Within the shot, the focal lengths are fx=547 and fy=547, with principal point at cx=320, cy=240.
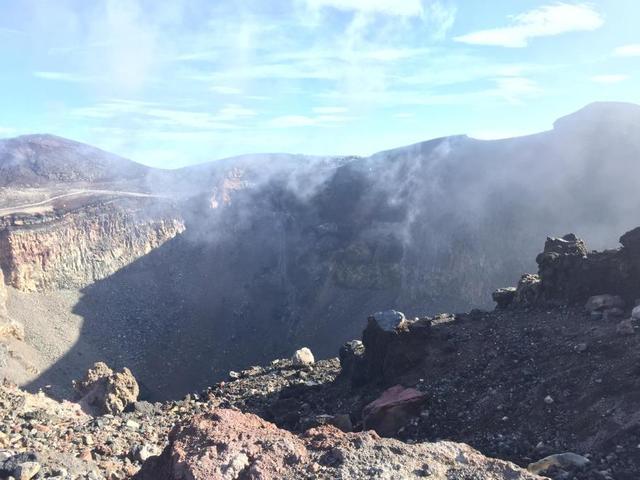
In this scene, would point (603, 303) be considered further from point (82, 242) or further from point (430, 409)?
point (82, 242)

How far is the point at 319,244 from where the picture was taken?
171 feet

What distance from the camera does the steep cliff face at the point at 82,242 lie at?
41.9 metres

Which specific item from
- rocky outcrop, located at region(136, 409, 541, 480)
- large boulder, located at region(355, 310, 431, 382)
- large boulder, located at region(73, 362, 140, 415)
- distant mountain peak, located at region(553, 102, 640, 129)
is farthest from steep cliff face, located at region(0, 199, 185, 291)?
rocky outcrop, located at region(136, 409, 541, 480)

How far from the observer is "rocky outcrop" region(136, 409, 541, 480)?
15.7 feet

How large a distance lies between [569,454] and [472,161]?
4247 centimetres

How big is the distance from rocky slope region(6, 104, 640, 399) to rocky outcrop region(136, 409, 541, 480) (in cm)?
3417

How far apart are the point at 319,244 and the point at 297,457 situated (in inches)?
1858

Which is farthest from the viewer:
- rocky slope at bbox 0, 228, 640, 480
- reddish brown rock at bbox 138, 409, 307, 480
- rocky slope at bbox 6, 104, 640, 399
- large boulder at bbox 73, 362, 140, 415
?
rocky slope at bbox 6, 104, 640, 399

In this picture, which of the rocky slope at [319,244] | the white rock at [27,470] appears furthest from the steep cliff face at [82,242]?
the white rock at [27,470]

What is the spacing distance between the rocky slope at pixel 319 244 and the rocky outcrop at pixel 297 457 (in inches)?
1345

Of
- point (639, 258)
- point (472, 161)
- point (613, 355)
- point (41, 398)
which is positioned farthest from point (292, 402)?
point (472, 161)

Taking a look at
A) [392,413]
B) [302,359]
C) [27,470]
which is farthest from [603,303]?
[27,470]

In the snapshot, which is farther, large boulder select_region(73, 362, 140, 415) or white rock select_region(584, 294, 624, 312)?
large boulder select_region(73, 362, 140, 415)

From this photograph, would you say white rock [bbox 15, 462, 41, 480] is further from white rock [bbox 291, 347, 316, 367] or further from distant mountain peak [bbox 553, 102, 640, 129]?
distant mountain peak [bbox 553, 102, 640, 129]
